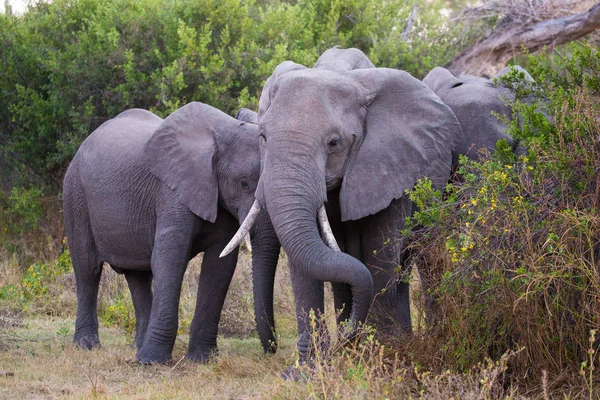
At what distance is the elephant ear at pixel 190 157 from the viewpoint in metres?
8.10

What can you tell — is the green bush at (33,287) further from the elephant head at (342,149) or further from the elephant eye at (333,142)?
the elephant eye at (333,142)

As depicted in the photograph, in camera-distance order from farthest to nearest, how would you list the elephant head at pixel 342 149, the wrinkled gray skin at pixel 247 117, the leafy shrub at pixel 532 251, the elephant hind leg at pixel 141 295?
the elephant hind leg at pixel 141 295, the wrinkled gray skin at pixel 247 117, the elephant head at pixel 342 149, the leafy shrub at pixel 532 251

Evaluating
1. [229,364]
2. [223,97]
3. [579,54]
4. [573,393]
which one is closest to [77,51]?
[223,97]

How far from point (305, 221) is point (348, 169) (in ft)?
2.16

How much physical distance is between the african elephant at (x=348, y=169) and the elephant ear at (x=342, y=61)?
9cm

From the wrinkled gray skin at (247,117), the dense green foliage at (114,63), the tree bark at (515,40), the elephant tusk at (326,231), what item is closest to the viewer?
the elephant tusk at (326,231)

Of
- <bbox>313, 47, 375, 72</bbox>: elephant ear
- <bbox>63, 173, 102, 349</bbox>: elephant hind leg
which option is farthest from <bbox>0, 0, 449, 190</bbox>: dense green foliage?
<bbox>313, 47, 375, 72</bbox>: elephant ear

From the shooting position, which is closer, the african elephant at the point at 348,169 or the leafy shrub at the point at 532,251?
the leafy shrub at the point at 532,251

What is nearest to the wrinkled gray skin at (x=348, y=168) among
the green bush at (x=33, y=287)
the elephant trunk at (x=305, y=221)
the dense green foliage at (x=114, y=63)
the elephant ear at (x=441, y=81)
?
the elephant trunk at (x=305, y=221)

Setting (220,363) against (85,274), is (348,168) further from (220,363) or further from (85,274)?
(85,274)

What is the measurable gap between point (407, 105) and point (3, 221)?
8180 mm

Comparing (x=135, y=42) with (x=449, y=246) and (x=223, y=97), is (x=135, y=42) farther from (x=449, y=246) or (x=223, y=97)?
(x=449, y=246)

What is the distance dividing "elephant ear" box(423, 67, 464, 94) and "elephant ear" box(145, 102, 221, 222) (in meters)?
2.04

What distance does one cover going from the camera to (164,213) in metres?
8.26
